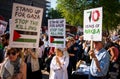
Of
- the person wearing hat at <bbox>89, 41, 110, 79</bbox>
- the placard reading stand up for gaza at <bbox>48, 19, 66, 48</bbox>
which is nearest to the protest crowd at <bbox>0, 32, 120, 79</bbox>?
the person wearing hat at <bbox>89, 41, 110, 79</bbox>

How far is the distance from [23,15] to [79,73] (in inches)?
165

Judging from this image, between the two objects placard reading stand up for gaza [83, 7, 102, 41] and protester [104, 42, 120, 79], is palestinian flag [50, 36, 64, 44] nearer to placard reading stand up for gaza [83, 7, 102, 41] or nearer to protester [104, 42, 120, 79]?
placard reading stand up for gaza [83, 7, 102, 41]

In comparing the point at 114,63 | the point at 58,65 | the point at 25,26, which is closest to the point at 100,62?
the point at 58,65

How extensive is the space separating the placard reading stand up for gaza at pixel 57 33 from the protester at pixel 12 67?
91.8 inches

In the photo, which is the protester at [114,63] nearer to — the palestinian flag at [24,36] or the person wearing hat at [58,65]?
the person wearing hat at [58,65]

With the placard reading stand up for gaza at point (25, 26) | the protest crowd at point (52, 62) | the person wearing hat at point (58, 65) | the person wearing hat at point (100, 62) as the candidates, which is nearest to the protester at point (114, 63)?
the protest crowd at point (52, 62)

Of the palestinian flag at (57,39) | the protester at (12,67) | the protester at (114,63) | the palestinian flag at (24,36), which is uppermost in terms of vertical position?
the palestinian flag at (24,36)

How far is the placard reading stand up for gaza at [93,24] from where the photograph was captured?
7.55 meters

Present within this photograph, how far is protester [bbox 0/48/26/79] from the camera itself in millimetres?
6262

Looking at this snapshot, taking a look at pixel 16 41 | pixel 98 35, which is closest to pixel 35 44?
pixel 16 41

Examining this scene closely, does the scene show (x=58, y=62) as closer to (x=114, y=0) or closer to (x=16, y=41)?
(x=16, y=41)

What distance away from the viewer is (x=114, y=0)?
53594mm

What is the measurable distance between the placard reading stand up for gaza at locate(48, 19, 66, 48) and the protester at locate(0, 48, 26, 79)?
2333 mm

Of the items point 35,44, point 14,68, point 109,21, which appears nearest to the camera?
point 14,68
